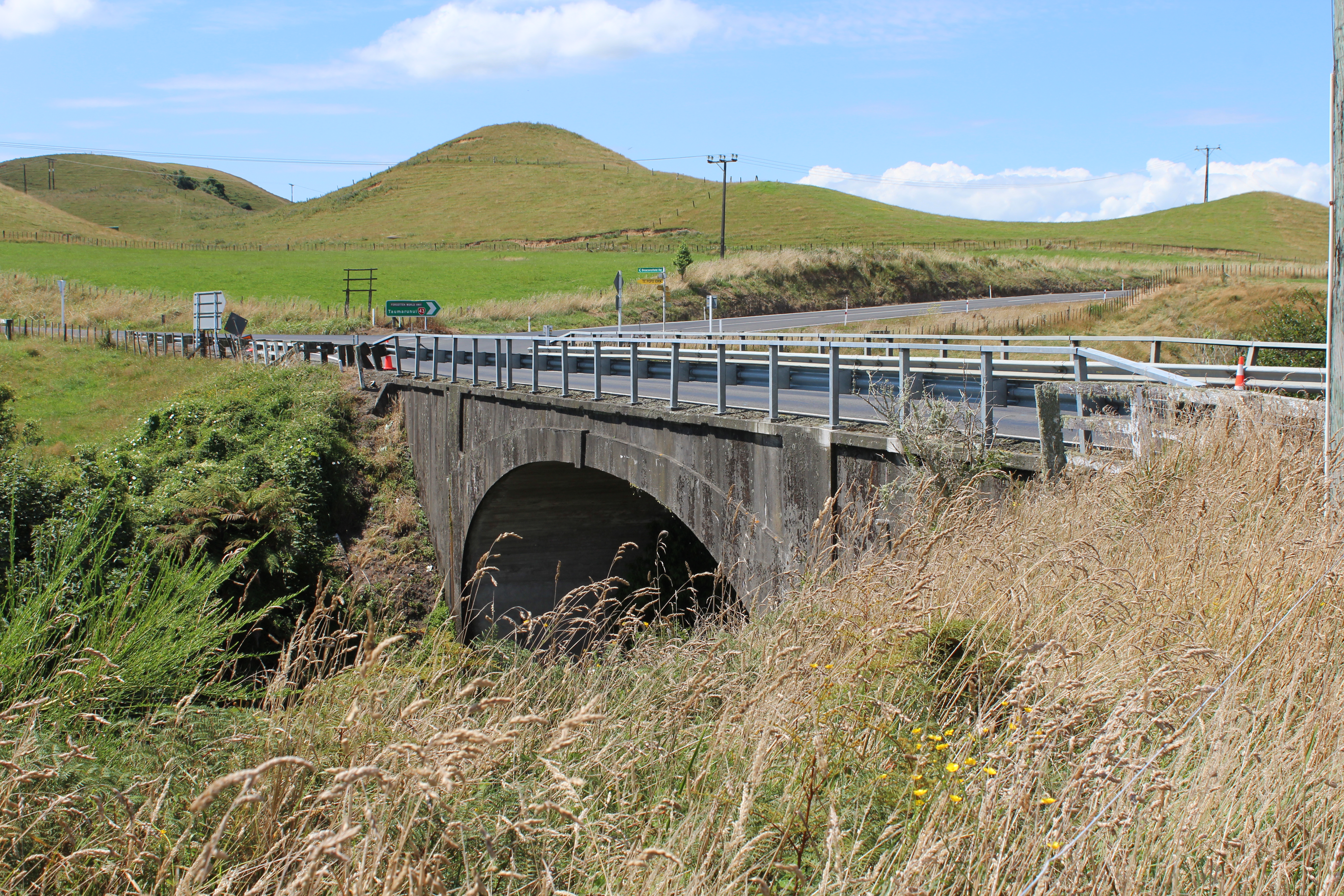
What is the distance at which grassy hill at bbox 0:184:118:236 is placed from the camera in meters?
98.4

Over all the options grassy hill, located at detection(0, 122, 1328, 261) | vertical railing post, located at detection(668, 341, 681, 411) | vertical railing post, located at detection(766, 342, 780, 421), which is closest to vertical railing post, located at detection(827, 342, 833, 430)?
vertical railing post, located at detection(766, 342, 780, 421)

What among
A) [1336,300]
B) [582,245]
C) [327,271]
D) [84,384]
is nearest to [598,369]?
[1336,300]

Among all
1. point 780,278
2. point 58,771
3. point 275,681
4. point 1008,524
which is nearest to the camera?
point 58,771

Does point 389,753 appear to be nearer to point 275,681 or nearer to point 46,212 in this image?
point 275,681

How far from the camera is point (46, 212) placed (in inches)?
4296

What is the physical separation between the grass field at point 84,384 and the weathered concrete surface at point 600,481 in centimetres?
1079

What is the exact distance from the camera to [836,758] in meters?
3.42

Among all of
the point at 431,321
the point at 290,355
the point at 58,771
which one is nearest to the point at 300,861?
the point at 58,771

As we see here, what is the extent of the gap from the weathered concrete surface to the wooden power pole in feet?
10.5

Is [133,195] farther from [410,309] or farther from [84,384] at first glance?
[410,309]

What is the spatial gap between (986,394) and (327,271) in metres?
77.5

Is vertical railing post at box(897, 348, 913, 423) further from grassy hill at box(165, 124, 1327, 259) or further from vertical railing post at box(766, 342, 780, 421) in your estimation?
grassy hill at box(165, 124, 1327, 259)

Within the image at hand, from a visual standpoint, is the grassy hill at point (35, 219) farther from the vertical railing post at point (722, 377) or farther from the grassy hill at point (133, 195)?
the vertical railing post at point (722, 377)

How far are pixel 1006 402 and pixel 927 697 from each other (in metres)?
6.92
